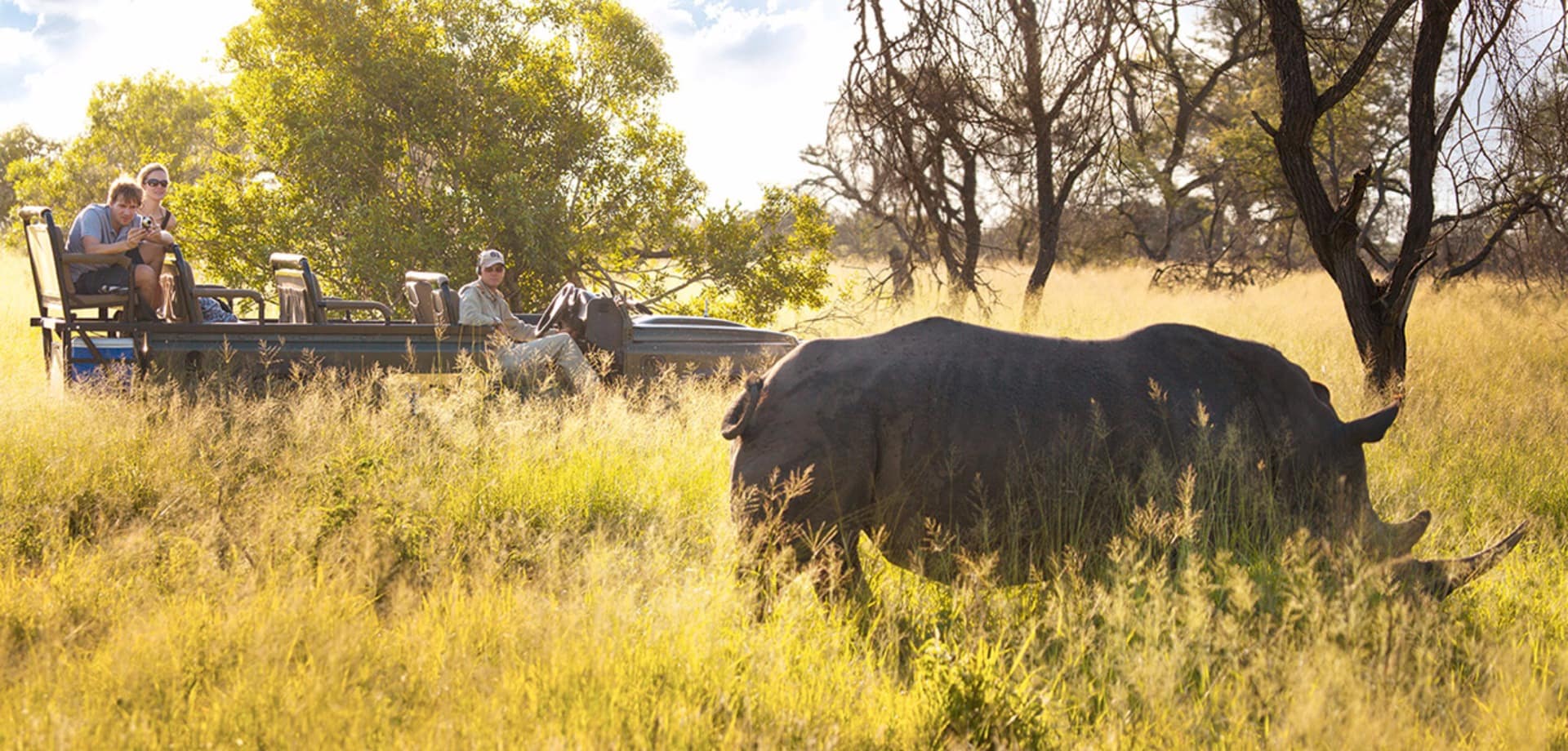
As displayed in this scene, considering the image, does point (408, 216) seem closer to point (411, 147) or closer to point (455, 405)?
point (411, 147)

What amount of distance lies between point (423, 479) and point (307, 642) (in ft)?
7.97

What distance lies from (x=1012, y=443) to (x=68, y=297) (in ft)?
20.6

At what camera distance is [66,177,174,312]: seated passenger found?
7.04 metres

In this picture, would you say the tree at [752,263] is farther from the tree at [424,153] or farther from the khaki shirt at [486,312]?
the khaki shirt at [486,312]

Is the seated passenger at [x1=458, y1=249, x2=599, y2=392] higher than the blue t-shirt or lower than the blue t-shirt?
lower

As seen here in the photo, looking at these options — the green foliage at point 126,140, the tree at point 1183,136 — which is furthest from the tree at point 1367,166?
the green foliage at point 126,140

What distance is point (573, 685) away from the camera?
2971mm

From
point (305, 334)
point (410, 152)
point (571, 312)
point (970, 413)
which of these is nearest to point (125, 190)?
point (305, 334)

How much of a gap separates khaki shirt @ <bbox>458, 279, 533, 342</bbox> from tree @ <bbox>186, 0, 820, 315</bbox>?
3.98 meters

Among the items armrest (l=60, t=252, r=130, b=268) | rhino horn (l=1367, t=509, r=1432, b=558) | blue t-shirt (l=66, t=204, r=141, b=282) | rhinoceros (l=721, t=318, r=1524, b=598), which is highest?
blue t-shirt (l=66, t=204, r=141, b=282)

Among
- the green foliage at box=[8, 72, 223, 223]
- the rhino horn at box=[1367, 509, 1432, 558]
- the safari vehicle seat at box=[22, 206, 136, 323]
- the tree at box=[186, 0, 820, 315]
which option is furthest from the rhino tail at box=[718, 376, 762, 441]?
the green foliage at box=[8, 72, 223, 223]

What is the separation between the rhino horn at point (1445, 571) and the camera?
11.9 feet

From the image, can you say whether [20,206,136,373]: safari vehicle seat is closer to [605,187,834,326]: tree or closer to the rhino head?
[605,187,834,326]: tree

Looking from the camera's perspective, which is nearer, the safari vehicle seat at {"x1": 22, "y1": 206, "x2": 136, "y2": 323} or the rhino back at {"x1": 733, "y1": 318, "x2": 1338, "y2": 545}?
the rhino back at {"x1": 733, "y1": 318, "x2": 1338, "y2": 545}
